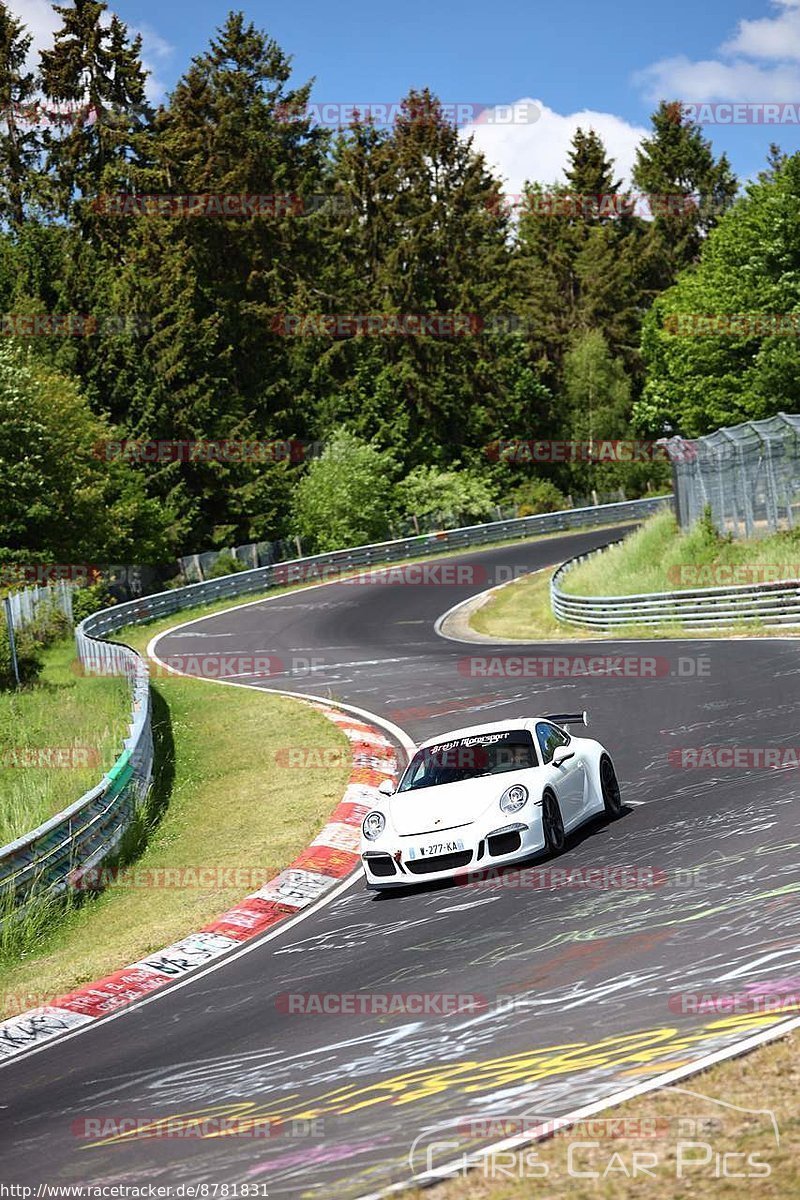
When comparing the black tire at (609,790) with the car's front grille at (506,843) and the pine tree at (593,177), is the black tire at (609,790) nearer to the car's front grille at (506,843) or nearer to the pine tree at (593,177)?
the car's front grille at (506,843)

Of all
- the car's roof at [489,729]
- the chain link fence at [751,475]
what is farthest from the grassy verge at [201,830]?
the chain link fence at [751,475]

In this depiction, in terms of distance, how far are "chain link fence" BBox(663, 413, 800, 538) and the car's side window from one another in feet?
68.5

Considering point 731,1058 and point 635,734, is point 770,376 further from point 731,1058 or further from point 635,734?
point 731,1058

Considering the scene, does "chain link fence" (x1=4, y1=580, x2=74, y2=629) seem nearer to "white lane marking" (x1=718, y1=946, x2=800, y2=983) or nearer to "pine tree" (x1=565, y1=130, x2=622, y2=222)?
"white lane marking" (x1=718, y1=946, x2=800, y2=983)

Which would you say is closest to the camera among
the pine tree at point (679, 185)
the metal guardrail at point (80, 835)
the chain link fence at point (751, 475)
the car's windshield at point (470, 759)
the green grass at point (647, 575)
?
the metal guardrail at point (80, 835)

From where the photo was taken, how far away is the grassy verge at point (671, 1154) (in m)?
5.49

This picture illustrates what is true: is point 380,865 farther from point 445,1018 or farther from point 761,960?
point 761,960

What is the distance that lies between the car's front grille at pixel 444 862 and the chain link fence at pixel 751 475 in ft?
76.4

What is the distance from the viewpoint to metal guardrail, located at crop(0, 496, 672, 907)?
44.5ft

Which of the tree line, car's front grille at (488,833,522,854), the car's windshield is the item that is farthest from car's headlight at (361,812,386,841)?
the tree line

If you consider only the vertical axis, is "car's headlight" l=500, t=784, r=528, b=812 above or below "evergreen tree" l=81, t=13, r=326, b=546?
below

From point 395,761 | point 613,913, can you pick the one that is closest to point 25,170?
point 395,761

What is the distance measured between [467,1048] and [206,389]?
200ft

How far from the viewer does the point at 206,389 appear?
218 ft
